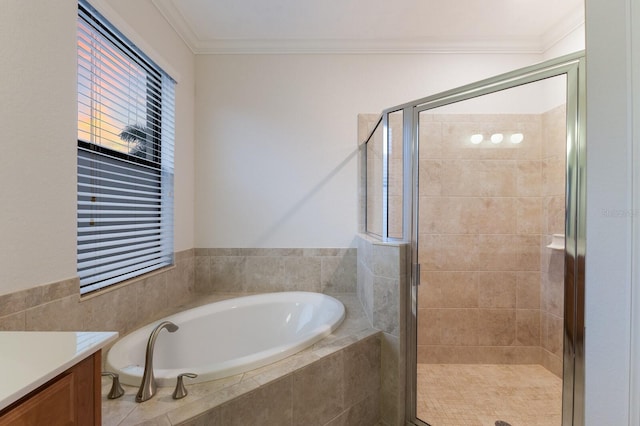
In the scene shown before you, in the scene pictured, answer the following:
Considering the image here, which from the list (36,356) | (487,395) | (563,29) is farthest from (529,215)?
(36,356)

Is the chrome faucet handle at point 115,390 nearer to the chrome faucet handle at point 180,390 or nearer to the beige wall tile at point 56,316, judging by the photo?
the chrome faucet handle at point 180,390

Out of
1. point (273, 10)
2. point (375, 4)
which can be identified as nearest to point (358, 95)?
point (375, 4)

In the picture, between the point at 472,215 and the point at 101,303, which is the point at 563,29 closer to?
the point at 472,215

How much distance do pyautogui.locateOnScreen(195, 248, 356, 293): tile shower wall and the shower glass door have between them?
28.9 inches

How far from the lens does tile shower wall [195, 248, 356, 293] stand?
2248mm

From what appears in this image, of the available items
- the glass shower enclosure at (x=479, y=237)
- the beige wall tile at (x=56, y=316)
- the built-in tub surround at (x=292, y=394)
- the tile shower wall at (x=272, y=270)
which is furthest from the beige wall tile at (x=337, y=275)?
the beige wall tile at (x=56, y=316)

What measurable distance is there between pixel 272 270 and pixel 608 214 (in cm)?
208

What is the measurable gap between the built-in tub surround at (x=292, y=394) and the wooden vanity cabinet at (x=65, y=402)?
1.08ft

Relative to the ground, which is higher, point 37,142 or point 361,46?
point 361,46

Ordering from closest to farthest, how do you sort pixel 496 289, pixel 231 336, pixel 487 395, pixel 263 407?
pixel 263 407 → pixel 487 395 → pixel 231 336 → pixel 496 289

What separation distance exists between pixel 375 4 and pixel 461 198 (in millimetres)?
1499

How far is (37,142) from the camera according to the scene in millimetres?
1001

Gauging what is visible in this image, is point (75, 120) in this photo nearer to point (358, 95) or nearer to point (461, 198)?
point (358, 95)

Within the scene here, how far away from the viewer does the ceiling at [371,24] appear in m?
1.83
